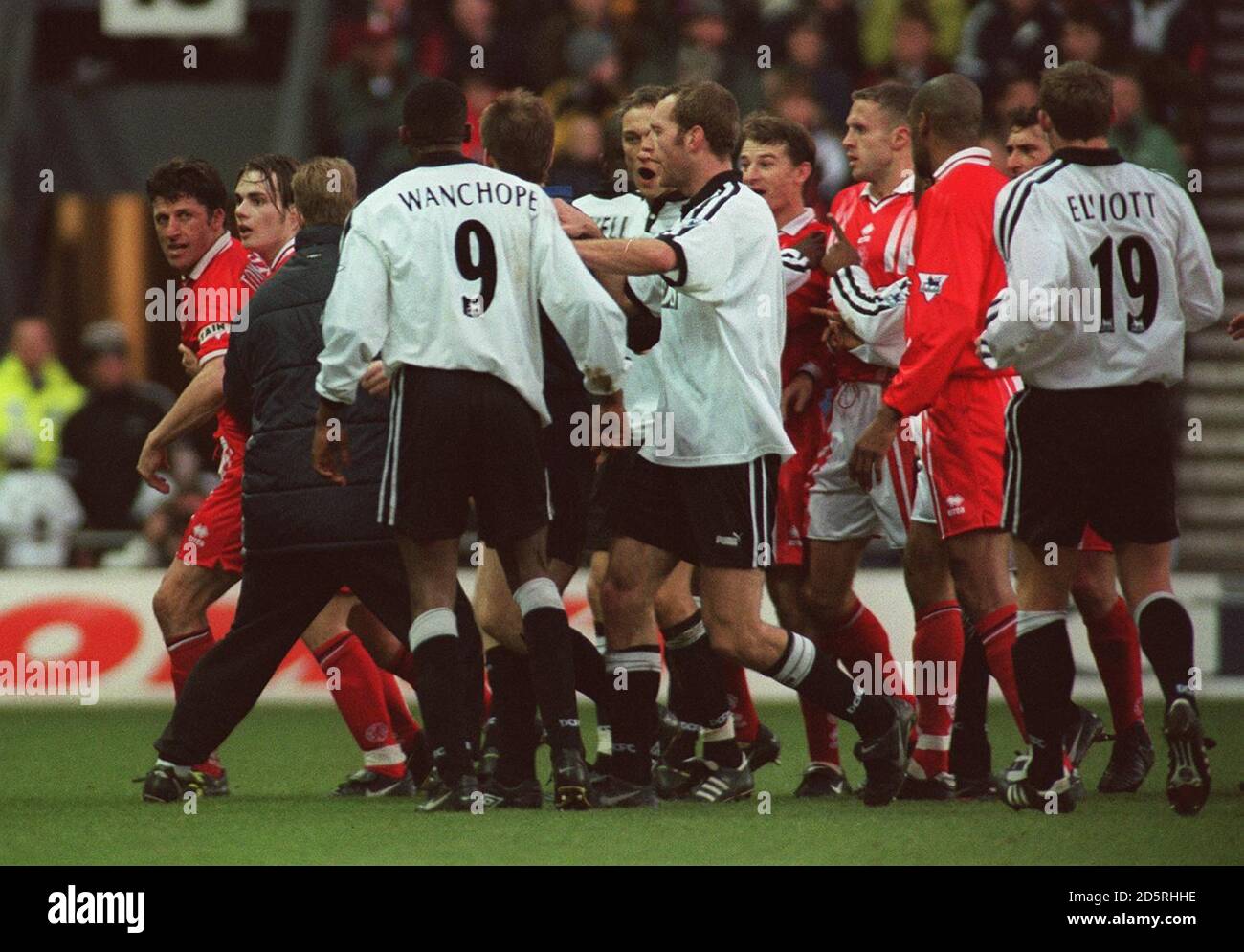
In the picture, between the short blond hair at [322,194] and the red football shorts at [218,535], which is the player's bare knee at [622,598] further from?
the short blond hair at [322,194]

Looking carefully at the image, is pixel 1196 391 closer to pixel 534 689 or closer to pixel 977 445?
pixel 977 445

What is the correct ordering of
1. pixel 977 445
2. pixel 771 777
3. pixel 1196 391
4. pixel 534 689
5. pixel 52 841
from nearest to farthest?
pixel 52 841 → pixel 534 689 → pixel 977 445 → pixel 771 777 → pixel 1196 391

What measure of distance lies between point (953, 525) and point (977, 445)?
29 centimetres

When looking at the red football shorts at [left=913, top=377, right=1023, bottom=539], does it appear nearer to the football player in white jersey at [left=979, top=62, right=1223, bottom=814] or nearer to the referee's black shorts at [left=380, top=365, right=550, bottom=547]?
the football player in white jersey at [left=979, top=62, right=1223, bottom=814]

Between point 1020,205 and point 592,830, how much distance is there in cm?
220

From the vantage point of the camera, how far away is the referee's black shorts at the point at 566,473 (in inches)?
310

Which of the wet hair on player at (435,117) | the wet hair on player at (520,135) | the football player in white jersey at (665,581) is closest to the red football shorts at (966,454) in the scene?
the football player in white jersey at (665,581)

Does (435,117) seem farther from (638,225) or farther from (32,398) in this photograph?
(32,398)

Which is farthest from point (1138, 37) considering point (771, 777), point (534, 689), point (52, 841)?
point (52, 841)

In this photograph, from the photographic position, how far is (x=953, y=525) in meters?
7.93

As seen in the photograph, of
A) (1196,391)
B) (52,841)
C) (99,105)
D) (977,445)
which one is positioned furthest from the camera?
(99,105)

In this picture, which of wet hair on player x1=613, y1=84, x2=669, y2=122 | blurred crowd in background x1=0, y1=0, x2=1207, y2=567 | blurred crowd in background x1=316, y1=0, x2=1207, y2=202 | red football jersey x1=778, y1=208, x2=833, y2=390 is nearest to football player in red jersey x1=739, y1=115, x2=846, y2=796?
red football jersey x1=778, y1=208, x2=833, y2=390

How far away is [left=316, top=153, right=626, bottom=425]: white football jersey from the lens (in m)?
7.17

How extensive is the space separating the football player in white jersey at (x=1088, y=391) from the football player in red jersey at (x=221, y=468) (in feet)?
7.58
